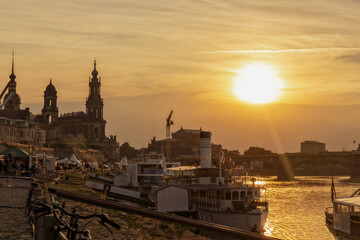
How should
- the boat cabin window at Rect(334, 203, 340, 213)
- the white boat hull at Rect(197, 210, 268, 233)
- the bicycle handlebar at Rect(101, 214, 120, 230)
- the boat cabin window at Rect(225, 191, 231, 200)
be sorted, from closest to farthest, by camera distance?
the bicycle handlebar at Rect(101, 214, 120, 230) → the boat cabin window at Rect(334, 203, 340, 213) → the white boat hull at Rect(197, 210, 268, 233) → the boat cabin window at Rect(225, 191, 231, 200)

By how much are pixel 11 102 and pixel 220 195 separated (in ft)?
538

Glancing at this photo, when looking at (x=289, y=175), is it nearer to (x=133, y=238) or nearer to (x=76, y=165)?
(x=76, y=165)

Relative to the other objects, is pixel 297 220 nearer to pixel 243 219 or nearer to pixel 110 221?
pixel 243 219

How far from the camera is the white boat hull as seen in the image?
129 ft

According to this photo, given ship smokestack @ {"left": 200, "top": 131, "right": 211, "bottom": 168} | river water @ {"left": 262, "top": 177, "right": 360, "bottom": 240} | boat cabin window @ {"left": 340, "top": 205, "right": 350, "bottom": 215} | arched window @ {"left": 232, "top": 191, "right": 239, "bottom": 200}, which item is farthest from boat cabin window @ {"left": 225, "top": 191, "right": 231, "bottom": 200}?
boat cabin window @ {"left": 340, "top": 205, "right": 350, "bottom": 215}

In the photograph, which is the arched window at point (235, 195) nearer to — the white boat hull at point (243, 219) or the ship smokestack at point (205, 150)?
the white boat hull at point (243, 219)

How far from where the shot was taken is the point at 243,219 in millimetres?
39781

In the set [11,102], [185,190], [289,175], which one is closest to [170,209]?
[185,190]

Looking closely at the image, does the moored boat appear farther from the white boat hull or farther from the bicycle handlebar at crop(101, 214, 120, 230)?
the bicycle handlebar at crop(101, 214, 120, 230)

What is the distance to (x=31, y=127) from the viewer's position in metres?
182

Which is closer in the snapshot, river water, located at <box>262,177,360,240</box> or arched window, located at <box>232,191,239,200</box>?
arched window, located at <box>232,191,239,200</box>

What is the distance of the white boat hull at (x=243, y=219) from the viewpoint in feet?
129

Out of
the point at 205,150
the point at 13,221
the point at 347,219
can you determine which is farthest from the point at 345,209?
the point at 205,150

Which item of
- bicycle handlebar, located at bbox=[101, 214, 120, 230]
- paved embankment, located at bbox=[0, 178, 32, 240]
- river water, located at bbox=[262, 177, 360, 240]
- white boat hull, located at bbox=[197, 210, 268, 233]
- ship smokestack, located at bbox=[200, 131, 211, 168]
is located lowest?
river water, located at bbox=[262, 177, 360, 240]
